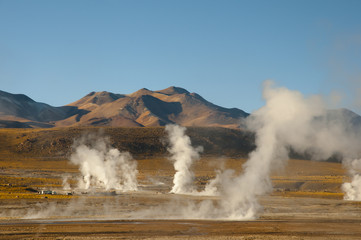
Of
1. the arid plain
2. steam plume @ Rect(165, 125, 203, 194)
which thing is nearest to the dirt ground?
the arid plain

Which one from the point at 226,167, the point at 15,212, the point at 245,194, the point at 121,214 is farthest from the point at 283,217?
the point at 226,167

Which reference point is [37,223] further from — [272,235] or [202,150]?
[202,150]

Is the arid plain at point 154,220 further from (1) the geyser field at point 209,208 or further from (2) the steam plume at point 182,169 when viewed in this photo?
(2) the steam plume at point 182,169

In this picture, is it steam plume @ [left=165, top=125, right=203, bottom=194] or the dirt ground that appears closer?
the dirt ground

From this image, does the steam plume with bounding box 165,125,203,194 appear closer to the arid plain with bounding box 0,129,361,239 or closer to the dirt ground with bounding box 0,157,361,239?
the dirt ground with bounding box 0,157,361,239

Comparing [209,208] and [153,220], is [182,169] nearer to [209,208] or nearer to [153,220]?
[209,208]

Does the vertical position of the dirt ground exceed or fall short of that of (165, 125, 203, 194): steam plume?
it falls short

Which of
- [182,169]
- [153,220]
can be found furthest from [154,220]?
[182,169]

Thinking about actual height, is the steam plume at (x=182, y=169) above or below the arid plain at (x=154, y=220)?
above

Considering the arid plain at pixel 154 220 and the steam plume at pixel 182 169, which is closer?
the arid plain at pixel 154 220

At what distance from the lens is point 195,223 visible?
4428 cm

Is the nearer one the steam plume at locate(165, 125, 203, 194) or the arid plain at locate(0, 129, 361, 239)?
the arid plain at locate(0, 129, 361, 239)

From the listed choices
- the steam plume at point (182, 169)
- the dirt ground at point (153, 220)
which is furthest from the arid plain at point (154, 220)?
the steam plume at point (182, 169)

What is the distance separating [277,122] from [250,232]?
17.2 metres
